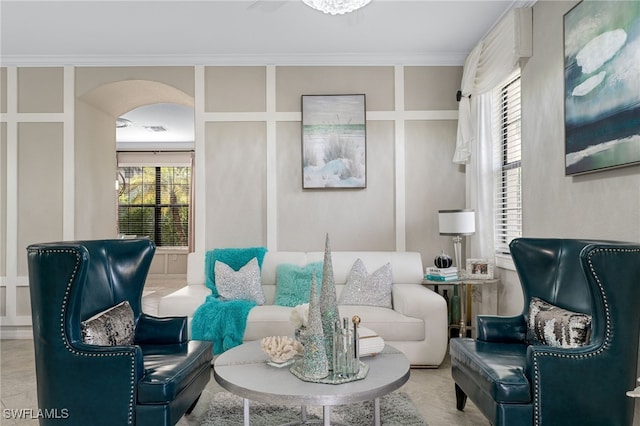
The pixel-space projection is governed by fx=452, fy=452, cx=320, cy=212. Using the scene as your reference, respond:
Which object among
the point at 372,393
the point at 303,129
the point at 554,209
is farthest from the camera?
the point at 303,129

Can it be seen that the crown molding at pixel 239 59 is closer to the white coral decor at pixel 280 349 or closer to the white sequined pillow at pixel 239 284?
the white sequined pillow at pixel 239 284

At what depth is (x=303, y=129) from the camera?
14.7 ft

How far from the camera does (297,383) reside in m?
1.96

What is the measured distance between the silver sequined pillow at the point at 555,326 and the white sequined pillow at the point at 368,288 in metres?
1.39

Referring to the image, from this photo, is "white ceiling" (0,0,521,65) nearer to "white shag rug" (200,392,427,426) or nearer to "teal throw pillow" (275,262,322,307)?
"teal throw pillow" (275,262,322,307)

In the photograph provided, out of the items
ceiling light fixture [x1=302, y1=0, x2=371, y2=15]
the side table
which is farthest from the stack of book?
ceiling light fixture [x1=302, y1=0, x2=371, y2=15]

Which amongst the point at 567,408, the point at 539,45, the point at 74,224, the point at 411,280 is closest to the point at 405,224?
the point at 411,280

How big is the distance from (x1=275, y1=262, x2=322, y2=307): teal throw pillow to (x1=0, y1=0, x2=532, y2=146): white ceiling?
6.70 ft

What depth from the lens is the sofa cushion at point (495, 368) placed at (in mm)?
1958

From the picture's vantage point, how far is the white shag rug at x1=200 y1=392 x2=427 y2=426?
2.54m

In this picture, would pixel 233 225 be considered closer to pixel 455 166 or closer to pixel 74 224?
pixel 74 224

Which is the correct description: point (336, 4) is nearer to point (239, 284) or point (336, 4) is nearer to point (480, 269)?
point (239, 284)

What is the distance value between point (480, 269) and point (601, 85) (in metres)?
1.84

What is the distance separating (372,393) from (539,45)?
266 centimetres
